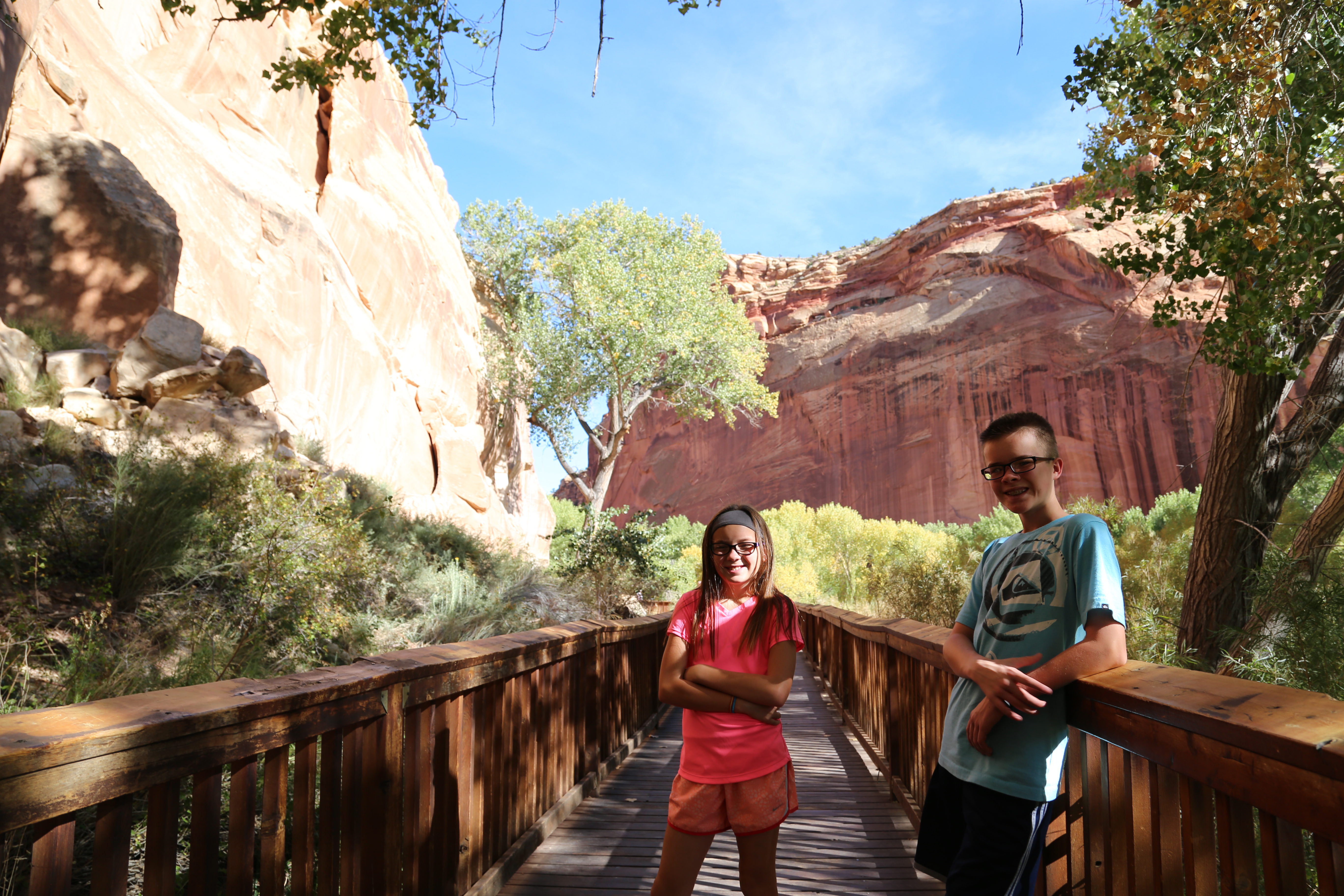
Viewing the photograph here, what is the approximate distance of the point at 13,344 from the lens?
22.6 ft

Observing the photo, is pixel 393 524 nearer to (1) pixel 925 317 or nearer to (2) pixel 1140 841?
(2) pixel 1140 841

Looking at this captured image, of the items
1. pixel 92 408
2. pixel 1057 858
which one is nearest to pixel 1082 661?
pixel 1057 858

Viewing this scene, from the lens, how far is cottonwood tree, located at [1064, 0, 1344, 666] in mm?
4133

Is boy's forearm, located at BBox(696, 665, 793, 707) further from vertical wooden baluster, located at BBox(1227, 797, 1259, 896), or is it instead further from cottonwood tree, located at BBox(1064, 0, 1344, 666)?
cottonwood tree, located at BBox(1064, 0, 1344, 666)

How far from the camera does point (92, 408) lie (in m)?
7.01

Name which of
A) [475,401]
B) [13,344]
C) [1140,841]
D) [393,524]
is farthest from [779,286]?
[1140,841]

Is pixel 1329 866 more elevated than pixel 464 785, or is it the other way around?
pixel 1329 866

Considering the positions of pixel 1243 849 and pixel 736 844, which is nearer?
pixel 1243 849

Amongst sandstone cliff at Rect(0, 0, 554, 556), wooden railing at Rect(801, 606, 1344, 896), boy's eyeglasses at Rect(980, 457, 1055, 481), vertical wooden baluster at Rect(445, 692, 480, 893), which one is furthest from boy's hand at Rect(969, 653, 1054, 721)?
sandstone cliff at Rect(0, 0, 554, 556)

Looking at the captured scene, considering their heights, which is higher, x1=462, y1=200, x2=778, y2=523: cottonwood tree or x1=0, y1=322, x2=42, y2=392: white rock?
x1=462, y1=200, x2=778, y2=523: cottonwood tree

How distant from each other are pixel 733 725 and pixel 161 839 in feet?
4.57

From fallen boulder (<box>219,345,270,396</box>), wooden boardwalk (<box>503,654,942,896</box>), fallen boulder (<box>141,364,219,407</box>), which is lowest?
wooden boardwalk (<box>503,654,942,896</box>)

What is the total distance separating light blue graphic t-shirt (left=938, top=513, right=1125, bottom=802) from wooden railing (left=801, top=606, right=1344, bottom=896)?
0.32 feet

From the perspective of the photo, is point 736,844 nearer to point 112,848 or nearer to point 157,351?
point 112,848
